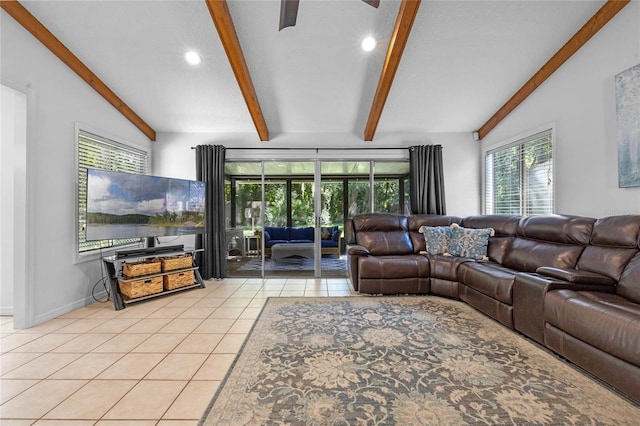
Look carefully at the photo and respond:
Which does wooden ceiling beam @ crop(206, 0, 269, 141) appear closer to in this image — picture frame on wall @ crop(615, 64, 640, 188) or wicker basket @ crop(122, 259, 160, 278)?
wicker basket @ crop(122, 259, 160, 278)

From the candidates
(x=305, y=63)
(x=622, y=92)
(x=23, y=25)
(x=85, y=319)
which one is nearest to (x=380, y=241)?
(x=305, y=63)

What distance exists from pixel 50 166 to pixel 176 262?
1.66 m

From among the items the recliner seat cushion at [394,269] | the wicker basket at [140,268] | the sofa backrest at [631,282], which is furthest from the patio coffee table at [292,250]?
the sofa backrest at [631,282]

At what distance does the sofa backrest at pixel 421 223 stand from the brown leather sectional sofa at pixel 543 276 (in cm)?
1

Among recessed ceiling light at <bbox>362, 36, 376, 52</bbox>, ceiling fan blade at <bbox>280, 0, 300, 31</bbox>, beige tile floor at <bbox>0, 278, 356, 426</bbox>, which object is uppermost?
recessed ceiling light at <bbox>362, 36, 376, 52</bbox>

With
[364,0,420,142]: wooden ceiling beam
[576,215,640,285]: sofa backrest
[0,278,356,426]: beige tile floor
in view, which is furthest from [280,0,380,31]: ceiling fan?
[576,215,640,285]: sofa backrest

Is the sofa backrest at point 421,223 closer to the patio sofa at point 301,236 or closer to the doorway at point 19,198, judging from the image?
the patio sofa at point 301,236

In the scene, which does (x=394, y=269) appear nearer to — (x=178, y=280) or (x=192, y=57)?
(x=178, y=280)

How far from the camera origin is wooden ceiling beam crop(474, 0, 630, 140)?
8.42ft

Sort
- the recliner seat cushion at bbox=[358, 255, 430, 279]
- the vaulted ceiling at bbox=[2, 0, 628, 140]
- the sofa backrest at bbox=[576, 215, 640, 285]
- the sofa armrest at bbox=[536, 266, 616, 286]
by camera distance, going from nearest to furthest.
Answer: the sofa armrest at bbox=[536, 266, 616, 286] → the sofa backrest at bbox=[576, 215, 640, 285] → the vaulted ceiling at bbox=[2, 0, 628, 140] → the recliner seat cushion at bbox=[358, 255, 430, 279]

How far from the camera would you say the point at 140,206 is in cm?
349

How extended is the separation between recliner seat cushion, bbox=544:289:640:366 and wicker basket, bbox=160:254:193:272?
12.9 ft

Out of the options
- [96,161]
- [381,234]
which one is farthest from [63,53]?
[381,234]

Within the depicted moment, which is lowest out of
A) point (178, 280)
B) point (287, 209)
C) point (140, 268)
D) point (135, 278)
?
point (178, 280)
